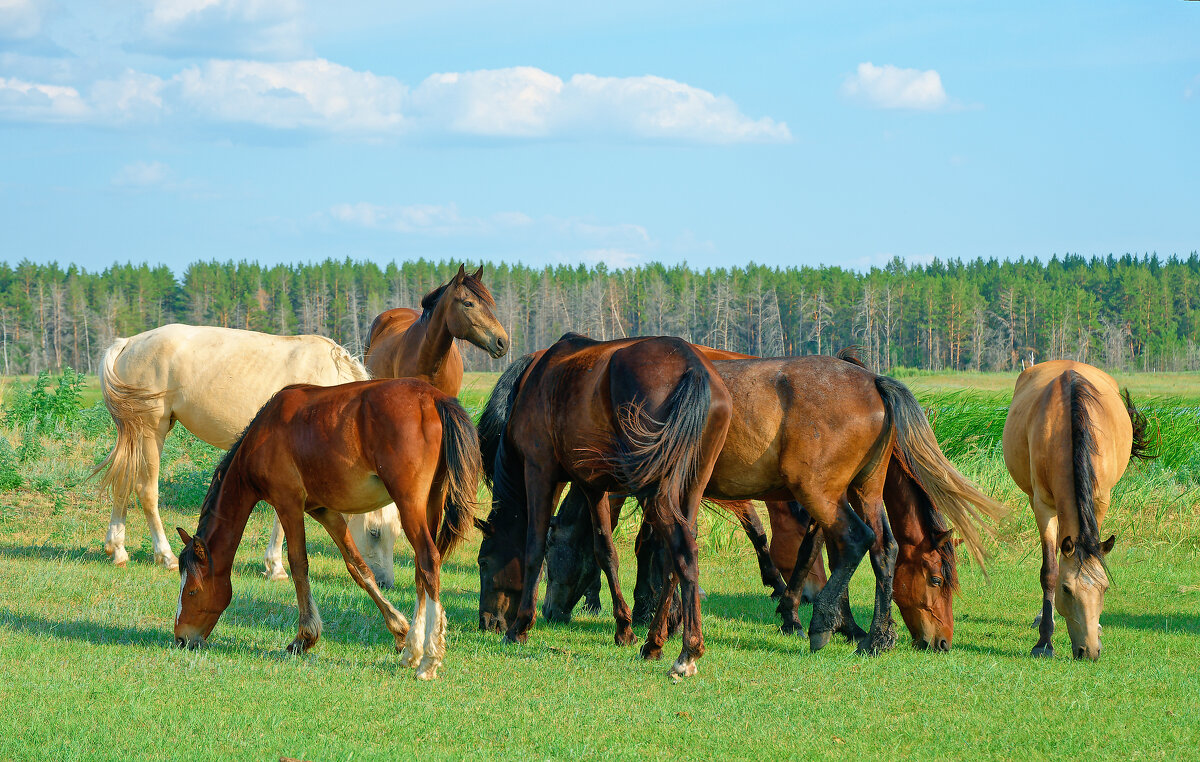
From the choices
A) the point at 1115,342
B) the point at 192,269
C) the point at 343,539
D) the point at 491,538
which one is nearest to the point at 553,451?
the point at 491,538

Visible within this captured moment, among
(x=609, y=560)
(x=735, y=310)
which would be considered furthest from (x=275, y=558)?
(x=735, y=310)

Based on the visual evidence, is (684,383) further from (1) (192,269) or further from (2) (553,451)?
(1) (192,269)

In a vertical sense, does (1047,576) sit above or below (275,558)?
above

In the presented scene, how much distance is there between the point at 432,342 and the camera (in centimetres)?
1002

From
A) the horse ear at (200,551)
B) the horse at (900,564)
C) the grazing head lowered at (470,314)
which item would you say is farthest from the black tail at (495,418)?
the horse ear at (200,551)

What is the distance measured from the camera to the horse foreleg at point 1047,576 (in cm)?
677

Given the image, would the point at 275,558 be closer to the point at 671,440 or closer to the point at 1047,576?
the point at 671,440

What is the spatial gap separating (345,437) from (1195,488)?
11150 mm

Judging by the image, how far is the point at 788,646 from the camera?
680 centimetres

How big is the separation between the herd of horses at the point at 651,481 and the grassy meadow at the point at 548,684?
0.34m

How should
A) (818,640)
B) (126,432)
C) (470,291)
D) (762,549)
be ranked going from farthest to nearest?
(470,291) < (126,432) < (762,549) < (818,640)

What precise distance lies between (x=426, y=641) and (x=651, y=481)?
1.63 meters

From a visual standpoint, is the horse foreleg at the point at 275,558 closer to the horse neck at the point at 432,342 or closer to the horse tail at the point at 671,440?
the horse neck at the point at 432,342

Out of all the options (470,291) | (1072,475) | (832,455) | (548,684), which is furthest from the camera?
(470,291)
